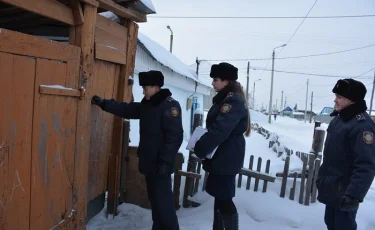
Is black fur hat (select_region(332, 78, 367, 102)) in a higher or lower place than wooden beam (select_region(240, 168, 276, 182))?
higher

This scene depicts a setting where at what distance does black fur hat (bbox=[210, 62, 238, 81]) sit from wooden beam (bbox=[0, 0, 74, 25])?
4.44 ft

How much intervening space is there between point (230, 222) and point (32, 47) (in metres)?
2.13

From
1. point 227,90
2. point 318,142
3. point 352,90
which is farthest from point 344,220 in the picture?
point 318,142

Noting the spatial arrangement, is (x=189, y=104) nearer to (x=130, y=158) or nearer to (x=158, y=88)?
(x=130, y=158)

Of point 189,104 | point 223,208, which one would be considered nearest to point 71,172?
point 223,208

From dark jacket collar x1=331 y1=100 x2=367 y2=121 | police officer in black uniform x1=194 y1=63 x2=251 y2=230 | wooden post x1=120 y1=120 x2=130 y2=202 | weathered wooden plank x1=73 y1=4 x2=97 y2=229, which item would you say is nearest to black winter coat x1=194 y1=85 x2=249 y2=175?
police officer in black uniform x1=194 y1=63 x2=251 y2=230

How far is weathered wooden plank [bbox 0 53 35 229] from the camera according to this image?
2.04 metres

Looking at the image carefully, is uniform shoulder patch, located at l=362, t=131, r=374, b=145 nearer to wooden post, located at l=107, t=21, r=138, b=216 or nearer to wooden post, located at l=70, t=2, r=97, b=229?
wooden post, located at l=70, t=2, r=97, b=229

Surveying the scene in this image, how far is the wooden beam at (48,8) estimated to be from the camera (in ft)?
7.19

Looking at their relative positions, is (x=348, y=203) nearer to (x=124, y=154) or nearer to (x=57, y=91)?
(x=57, y=91)

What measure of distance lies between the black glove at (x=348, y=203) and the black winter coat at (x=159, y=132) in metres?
1.47

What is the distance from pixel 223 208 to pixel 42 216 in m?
1.51

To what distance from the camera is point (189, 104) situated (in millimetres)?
12688

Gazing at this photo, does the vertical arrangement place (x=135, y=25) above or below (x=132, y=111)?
above
